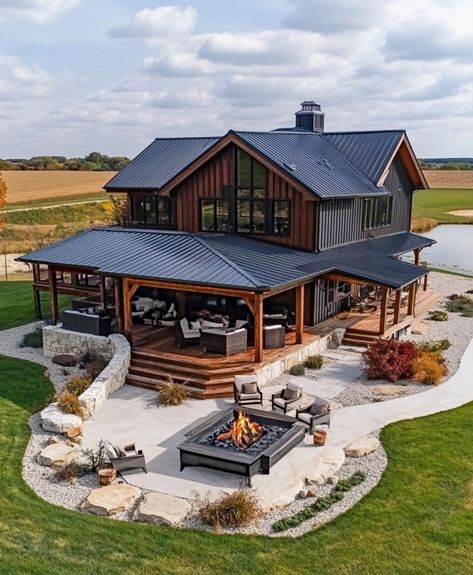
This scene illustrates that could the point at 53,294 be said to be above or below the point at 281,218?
below

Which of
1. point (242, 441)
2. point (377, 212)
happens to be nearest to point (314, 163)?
point (377, 212)

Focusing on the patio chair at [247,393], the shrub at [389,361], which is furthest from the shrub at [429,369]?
the patio chair at [247,393]

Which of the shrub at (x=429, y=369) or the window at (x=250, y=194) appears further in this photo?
the window at (x=250, y=194)

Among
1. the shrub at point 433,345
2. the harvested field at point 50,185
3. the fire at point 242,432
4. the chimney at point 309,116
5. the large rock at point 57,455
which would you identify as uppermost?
the chimney at point 309,116

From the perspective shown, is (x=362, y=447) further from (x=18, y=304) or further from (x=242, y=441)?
(x=18, y=304)

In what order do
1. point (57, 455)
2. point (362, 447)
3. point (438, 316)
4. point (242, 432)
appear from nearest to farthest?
1. point (57, 455)
2. point (242, 432)
3. point (362, 447)
4. point (438, 316)

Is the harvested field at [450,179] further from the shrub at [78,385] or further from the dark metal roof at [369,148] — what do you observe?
the shrub at [78,385]

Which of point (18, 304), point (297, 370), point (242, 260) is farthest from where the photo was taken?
point (18, 304)

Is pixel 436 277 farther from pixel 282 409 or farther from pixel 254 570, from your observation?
pixel 254 570
